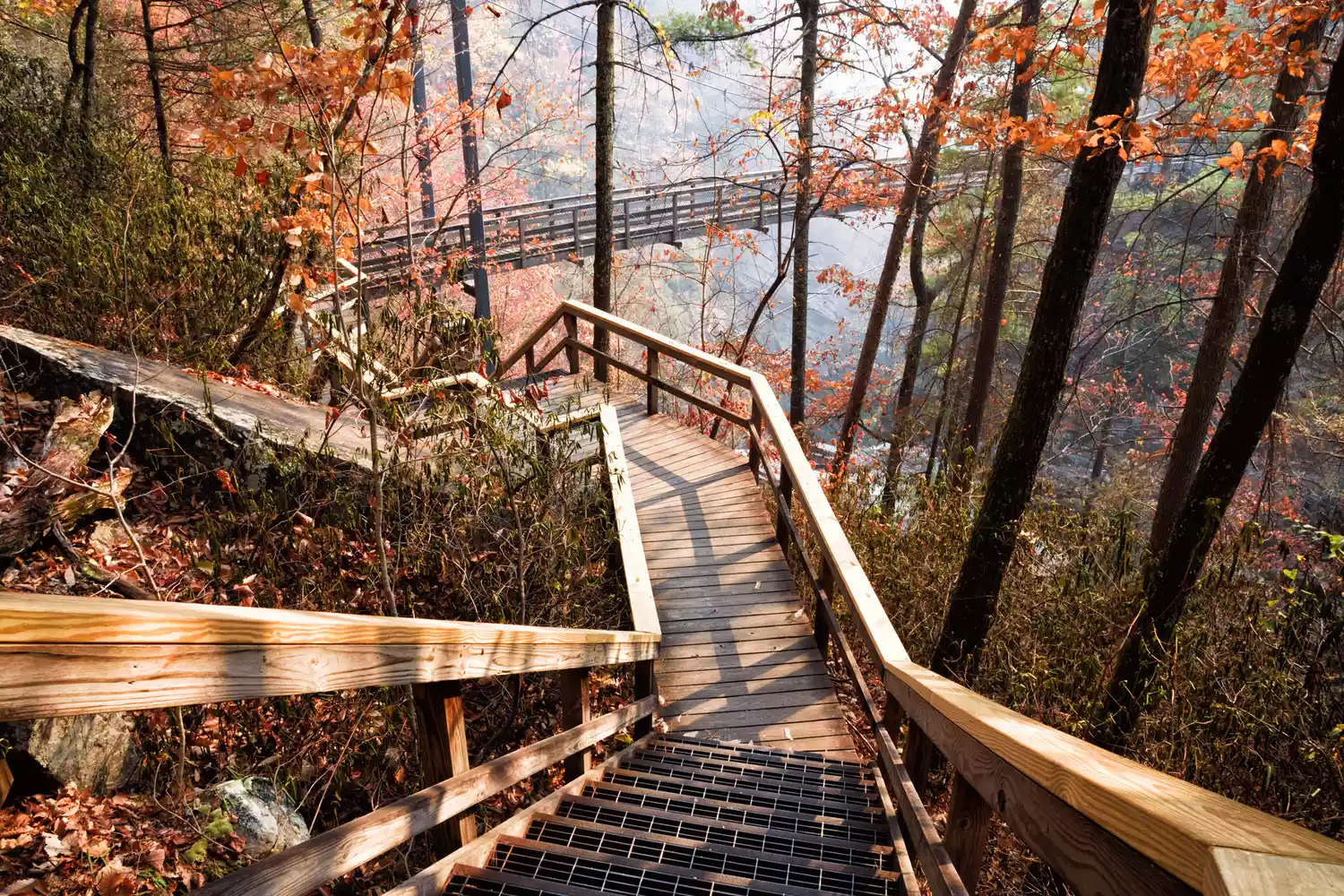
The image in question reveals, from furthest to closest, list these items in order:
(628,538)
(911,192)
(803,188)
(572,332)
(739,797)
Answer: (911,192) → (803,188) → (572,332) → (628,538) → (739,797)

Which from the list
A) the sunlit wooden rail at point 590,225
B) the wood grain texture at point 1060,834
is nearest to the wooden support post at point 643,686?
the wood grain texture at point 1060,834

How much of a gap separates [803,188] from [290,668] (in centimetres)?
1142

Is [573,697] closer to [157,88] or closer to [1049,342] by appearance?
[1049,342]

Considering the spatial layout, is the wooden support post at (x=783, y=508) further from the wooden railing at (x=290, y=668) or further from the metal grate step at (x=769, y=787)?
the wooden railing at (x=290, y=668)

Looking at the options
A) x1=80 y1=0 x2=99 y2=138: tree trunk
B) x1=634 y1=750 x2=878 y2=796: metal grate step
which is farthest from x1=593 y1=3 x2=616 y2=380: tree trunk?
x1=634 y1=750 x2=878 y2=796: metal grate step

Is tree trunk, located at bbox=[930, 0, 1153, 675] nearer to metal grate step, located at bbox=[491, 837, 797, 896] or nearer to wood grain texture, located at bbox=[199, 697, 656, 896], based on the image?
metal grate step, located at bbox=[491, 837, 797, 896]

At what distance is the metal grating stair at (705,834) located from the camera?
2.35m

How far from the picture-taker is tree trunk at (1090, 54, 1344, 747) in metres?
3.43

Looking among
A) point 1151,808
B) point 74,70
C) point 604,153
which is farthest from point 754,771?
point 74,70

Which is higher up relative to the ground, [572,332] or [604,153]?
A: [604,153]

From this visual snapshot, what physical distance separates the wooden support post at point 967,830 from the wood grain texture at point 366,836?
1.21 metres

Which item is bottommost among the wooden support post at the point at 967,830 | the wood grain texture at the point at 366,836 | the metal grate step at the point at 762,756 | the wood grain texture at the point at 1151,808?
the metal grate step at the point at 762,756

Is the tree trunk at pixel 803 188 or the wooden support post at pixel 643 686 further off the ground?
the tree trunk at pixel 803 188

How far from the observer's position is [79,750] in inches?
120
